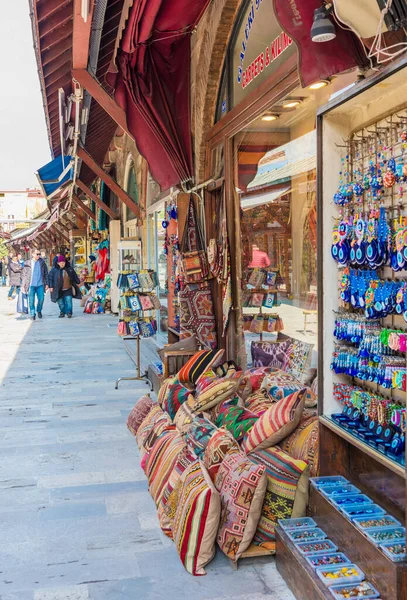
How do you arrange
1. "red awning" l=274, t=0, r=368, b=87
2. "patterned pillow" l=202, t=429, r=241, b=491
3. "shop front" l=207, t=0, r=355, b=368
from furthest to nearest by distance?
"shop front" l=207, t=0, r=355, b=368
"patterned pillow" l=202, t=429, r=241, b=491
"red awning" l=274, t=0, r=368, b=87

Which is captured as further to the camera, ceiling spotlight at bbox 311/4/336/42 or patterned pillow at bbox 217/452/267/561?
patterned pillow at bbox 217/452/267/561

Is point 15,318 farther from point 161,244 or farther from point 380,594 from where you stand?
point 380,594

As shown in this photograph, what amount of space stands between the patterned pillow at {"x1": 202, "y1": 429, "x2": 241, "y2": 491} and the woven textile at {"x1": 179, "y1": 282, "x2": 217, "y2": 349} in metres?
2.69

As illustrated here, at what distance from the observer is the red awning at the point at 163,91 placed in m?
5.59

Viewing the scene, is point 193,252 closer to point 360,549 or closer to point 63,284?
point 360,549

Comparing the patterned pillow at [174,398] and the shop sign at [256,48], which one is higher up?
the shop sign at [256,48]

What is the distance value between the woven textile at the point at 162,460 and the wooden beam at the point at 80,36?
2.94 m

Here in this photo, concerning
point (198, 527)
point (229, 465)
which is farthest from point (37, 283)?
point (198, 527)

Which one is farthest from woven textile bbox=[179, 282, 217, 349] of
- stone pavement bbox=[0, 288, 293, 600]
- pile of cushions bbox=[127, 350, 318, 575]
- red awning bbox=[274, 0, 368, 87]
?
red awning bbox=[274, 0, 368, 87]

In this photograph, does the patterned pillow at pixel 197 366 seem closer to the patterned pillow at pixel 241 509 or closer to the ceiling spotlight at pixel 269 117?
the ceiling spotlight at pixel 269 117

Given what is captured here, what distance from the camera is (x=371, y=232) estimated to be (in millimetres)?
2664

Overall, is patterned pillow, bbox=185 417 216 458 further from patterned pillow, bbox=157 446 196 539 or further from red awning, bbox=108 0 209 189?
red awning, bbox=108 0 209 189

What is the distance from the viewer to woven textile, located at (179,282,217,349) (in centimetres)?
624

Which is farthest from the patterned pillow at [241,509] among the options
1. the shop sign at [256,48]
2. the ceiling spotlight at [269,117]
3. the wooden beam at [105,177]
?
the wooden beam at [105,177]
